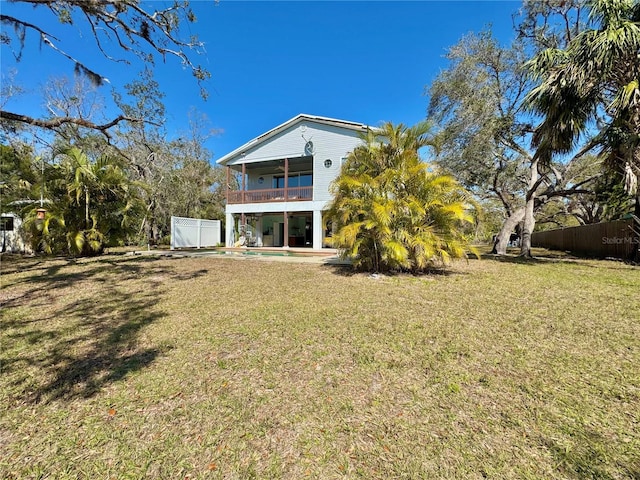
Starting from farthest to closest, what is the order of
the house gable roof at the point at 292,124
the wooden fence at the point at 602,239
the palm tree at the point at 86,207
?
the house gable roof at the point at 292,124
the wooden fence at the point at 602,239
the palm tree at the point at 86,207

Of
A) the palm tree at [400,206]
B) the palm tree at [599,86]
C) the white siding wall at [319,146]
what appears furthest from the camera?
the white siding wall at [319,146]

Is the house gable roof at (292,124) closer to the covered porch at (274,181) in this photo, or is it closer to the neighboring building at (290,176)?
the neighboring building at (290,176)

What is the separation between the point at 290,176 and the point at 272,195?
2.07 meters

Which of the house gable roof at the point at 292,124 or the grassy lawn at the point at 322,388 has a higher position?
the house gable roof at the point at 292,124

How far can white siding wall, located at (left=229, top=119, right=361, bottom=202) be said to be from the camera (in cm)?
1540

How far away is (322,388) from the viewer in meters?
2.50

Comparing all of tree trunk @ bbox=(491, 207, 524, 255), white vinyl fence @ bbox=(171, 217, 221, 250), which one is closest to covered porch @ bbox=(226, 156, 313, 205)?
white vinyl fence @ bbox=(171, 217, 221, 250)

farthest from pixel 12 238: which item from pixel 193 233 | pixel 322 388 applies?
pixel 322 388

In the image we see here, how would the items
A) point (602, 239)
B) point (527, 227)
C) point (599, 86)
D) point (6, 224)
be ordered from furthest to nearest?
point (6, 224) → point (527, 227) → point (602, 239) → point (599, 86)

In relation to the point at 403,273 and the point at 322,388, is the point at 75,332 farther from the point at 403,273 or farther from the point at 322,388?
the point at 403,273

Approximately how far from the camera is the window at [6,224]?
15.8 meters

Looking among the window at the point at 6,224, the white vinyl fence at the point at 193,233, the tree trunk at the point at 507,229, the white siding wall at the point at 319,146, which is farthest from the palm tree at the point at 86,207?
the tree trunk at the point at 507,229

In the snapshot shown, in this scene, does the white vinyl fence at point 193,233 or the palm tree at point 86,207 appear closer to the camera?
the palm tree at point 86,207

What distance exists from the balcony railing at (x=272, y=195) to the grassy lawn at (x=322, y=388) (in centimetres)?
1197
